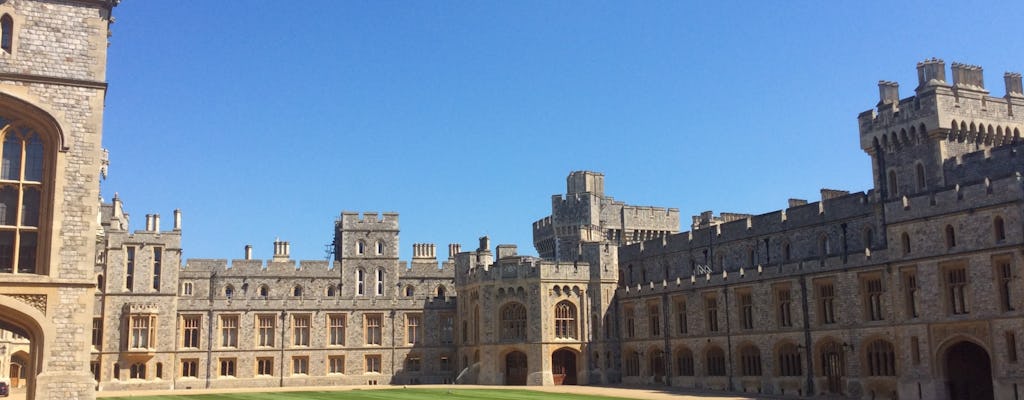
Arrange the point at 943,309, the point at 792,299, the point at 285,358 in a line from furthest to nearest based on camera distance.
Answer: the point at 285,358, the point at 792,299, the point at 943,309

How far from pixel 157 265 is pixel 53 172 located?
29.1m

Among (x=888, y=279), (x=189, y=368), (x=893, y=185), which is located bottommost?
(x=189, y=368)

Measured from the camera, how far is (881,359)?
3388 cm

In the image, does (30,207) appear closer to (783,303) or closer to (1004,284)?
(1004,284)

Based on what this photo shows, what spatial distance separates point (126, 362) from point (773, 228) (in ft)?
105

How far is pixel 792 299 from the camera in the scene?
37969 millimetres

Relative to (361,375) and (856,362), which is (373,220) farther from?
(856,362)

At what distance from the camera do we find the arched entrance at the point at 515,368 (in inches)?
1937

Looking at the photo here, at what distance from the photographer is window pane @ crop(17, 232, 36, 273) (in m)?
21.1

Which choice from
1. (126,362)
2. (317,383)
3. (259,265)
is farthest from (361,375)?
(126,362)

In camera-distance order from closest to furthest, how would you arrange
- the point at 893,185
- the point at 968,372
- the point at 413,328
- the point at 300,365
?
the point at 968,372, the point at 893,185, the point at 300,365, the point at 413,328

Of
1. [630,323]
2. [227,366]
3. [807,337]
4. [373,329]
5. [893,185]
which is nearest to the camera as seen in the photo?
[893,185]

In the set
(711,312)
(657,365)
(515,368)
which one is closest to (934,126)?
(711,312)

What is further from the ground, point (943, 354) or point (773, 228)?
point (773, 228)
